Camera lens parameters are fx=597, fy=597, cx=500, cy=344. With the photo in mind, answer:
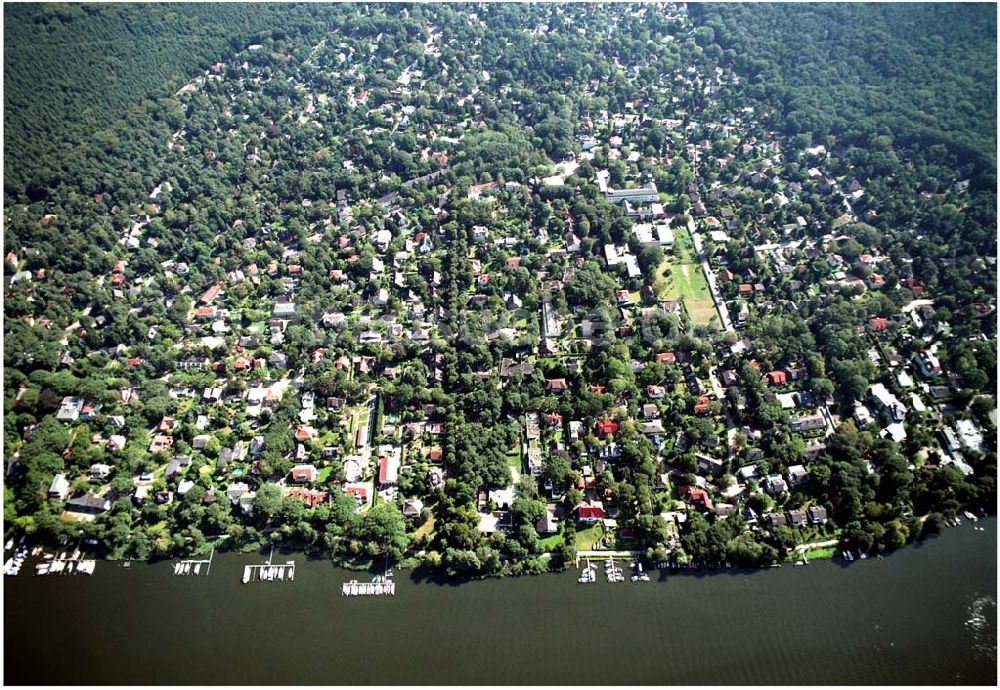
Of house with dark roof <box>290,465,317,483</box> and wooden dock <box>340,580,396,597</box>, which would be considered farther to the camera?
house with dark roof <box>290,465,317,483</box>

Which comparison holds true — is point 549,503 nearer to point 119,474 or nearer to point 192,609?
point 192,609

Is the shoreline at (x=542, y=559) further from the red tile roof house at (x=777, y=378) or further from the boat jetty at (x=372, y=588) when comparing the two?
the red tile roof house at (x=777, y=378)

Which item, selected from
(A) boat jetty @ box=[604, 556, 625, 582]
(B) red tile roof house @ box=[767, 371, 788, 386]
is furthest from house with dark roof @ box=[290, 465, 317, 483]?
(B) red tile roof house @ box=[767, 371, 788, 386]

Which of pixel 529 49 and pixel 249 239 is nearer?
pixel 249 239

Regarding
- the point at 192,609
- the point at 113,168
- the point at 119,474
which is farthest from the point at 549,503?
the point at 113,168

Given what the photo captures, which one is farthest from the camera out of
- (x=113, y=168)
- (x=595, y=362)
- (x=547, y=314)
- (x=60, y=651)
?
(x=113, y=168)

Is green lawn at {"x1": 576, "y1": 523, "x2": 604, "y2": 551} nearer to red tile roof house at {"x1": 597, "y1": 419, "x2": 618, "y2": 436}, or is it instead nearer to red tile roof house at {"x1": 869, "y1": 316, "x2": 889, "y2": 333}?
red tile roof house at {"x1": 597, "y1": 419, "x2": 618, "y2": 436}

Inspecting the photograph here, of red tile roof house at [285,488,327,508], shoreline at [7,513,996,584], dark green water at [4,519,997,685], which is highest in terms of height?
red tile roof house at [285,488,327,508]
